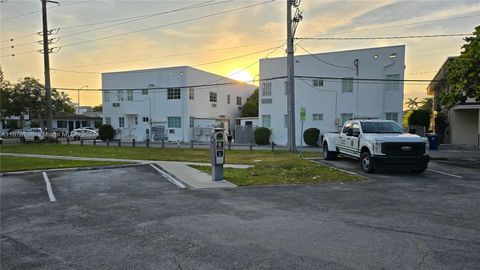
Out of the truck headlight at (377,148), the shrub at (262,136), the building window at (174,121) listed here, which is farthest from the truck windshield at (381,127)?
the building window at (174,121)

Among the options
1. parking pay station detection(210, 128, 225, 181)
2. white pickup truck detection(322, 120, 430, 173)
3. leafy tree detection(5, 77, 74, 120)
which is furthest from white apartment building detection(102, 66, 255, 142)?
parking pay station detection(210, 128, 225, 181)

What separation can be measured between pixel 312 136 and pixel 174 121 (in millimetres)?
16161

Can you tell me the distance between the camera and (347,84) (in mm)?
31516

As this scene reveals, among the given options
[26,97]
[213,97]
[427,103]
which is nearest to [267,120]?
[213,97]

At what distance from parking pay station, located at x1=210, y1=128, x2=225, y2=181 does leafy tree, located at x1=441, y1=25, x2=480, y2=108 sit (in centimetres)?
1183

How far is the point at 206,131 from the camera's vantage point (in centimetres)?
4016

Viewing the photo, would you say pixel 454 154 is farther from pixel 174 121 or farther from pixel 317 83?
pixel 174 121

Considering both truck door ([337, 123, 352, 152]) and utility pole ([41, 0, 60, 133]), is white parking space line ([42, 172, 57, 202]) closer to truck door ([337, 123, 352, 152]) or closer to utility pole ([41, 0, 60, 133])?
truck door ([337, 123, 352, 152])

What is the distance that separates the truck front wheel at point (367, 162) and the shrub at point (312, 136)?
17.9 meters

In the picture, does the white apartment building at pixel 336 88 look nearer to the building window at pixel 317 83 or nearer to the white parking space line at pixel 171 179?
the building window at pixel 317 83

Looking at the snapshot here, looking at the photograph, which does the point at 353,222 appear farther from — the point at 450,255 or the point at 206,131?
the point at 206,131

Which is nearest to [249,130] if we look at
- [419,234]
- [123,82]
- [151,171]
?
[123,82]

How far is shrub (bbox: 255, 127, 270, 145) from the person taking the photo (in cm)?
3381

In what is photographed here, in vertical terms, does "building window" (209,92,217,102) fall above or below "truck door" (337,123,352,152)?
above
